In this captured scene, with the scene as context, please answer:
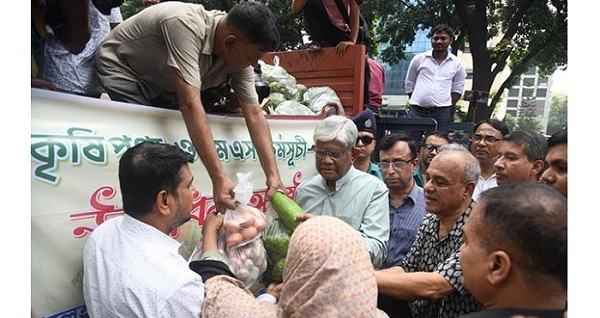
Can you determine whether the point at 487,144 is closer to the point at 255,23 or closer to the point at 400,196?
the point at 400,196

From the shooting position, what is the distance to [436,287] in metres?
1.72

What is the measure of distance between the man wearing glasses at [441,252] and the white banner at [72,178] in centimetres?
105

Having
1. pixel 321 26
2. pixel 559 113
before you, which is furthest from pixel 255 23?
pixel 559 113

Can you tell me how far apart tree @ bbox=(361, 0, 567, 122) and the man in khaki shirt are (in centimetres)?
1069

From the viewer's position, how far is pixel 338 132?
7.96ft

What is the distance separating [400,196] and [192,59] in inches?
62.1

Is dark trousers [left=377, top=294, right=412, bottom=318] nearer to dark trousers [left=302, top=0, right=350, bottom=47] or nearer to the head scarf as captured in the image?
the head scarf

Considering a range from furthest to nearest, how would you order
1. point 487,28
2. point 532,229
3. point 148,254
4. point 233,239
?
1. point 487,28
2. point 233,239
3. point 148,254
4. point 532,229

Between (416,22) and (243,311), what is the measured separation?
46.3 feet

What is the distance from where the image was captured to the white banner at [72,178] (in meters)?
1.59

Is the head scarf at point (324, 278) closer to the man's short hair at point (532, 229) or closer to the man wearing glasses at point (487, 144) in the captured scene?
the man's short hair at point (532, 229)

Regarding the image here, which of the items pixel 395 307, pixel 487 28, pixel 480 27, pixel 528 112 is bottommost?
pixel 395 307

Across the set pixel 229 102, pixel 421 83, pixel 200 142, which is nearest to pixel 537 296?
pixel 200 142

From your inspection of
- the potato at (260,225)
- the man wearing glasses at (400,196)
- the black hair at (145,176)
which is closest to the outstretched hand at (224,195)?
the potato at (260,225)
